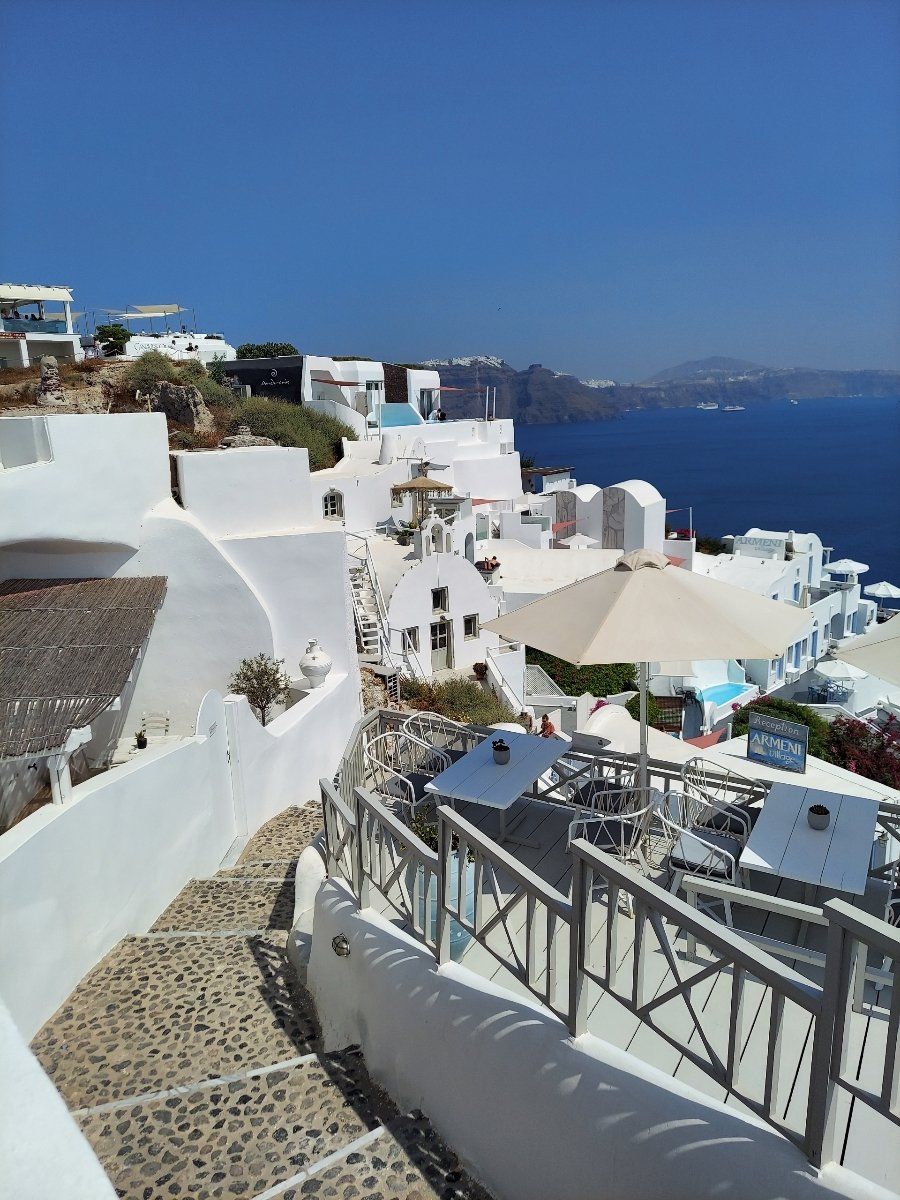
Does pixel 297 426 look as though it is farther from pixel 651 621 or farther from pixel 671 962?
pixel 671 962

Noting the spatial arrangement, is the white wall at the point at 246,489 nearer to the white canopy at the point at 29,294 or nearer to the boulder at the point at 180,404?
the boulder at the point at 180,404

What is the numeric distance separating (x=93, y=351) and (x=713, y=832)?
43883 mm

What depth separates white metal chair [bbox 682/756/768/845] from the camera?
5.90 m

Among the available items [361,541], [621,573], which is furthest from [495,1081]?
[361,541]

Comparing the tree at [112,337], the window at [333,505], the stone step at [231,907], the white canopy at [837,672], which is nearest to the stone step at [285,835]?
the stone step at [231,907]

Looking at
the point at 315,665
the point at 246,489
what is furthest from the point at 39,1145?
the point at 246,489

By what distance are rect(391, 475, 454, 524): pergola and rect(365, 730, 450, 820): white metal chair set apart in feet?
77.0

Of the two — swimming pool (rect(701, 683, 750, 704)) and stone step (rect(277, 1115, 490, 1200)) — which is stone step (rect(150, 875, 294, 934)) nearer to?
stone step (rect(277, 1115, 490, 1200))

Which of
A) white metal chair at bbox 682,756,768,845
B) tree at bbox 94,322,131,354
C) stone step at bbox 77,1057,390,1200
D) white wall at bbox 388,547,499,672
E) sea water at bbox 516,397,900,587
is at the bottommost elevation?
sea water at bbox 516,397,900,587

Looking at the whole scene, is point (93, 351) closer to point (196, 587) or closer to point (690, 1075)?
point (196, 587)

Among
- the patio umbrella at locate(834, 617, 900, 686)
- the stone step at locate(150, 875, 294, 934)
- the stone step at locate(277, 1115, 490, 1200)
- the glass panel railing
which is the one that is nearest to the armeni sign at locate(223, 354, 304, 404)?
the glass panel railing

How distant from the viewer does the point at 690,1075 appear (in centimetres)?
359

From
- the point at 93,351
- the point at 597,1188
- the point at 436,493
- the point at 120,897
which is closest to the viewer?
the point at 597,1188

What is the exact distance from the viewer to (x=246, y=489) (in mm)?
12953
